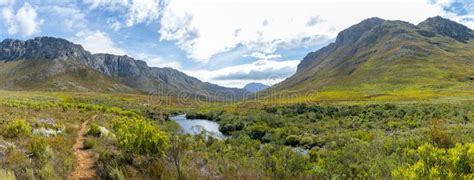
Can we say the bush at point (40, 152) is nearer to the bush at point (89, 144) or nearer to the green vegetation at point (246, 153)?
the green vegetation at point (246, 153)

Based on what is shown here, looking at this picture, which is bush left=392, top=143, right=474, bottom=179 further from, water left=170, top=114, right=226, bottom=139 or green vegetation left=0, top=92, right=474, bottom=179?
water left=170, top=114, right=226, bottom=139

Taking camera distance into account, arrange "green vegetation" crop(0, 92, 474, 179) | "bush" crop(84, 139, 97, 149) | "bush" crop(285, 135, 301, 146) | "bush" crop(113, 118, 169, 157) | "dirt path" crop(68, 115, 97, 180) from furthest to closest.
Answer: "bush" crop(285, 135, 301, 146) < "bush" crop(84, 139, 97, 149) < "bush" crop(113, 118, 169, 157) < "dirt path" crop(68, 115, 97, 180) < "green vegetation" crop(0, 92, 474, 179)

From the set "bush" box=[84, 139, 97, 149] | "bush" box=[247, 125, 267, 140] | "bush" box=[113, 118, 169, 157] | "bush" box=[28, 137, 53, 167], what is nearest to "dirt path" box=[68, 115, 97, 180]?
"bush" box=[84, 139, 97, 149]

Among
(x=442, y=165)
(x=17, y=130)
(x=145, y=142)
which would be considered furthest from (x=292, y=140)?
(x=442, y=165)

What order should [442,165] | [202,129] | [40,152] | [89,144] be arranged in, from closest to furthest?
[442,165] → [40,152] → [89,144] → [202,129]

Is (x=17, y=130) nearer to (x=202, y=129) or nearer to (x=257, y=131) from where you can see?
(x=202, y=129)

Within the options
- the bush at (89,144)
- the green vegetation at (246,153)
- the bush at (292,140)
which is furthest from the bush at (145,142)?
the bush at (292,140)

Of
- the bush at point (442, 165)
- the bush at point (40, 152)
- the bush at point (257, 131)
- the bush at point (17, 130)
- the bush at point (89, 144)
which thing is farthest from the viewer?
the bush at point (257, 131)

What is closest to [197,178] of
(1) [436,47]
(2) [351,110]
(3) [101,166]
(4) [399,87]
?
(3) [101,166]

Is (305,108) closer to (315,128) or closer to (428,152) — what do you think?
(315,128)

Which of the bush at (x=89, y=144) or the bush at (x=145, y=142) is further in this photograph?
the bush at (x=89, y=144)

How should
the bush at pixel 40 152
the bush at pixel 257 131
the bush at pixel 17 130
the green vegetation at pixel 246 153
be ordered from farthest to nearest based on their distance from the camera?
the bush at pixel 257 131
the bush at pixel 17 130
the bush at pixel 40 152
the green vegetation at pixel 246 153

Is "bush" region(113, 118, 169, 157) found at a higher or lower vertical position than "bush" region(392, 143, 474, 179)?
lower

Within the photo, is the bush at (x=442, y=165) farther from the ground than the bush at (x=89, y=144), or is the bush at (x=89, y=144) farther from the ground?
the bush at (x=442, y=165)
